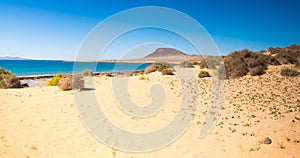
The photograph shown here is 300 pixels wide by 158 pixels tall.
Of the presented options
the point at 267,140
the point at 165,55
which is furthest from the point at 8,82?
the point at 267,140

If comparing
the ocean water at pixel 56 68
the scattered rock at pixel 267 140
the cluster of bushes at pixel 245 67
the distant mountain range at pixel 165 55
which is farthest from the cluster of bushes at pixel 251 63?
the ocean water at pixel 56 68

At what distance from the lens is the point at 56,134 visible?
6.17 meters

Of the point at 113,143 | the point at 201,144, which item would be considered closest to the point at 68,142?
the point at 113,143

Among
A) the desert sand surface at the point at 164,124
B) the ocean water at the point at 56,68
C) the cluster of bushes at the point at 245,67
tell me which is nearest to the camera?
the desert sand surface at the point at 164,124

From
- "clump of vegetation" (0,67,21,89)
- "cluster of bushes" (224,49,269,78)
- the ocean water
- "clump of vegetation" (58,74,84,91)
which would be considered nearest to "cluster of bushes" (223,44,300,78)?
"cluster of bushes" (224,49,269,78)

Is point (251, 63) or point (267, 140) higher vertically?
point (251, 63)

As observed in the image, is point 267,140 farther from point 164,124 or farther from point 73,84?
point 73,84

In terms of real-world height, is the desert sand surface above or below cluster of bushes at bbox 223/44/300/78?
below

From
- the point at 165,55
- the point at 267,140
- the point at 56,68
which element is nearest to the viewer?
the point at 267,140

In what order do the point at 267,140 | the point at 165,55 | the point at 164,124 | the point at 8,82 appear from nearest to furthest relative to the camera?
the point at 267,140 < the point at 164,124 < the point at 8,82 < the point at 165,55

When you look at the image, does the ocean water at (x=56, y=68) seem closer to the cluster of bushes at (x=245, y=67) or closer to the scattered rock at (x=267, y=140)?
the cluster of bushes at (x=245, y=67)

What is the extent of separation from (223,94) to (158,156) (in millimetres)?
8513

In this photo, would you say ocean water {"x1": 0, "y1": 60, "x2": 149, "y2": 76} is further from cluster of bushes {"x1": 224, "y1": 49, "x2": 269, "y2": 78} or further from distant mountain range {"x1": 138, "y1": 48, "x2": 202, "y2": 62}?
cluster of bushes {"x1": 224, "y1": 49, "x2": 269, "y2": 78}

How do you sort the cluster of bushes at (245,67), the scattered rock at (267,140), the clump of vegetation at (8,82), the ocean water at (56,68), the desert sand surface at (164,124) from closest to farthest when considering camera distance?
the desert sand surface at (164,124) < the scattered rock at (267,140) < the clump of vegetation at (8,82) < the cluster of bushes at (245,67) < the ocean water at (56,68)
